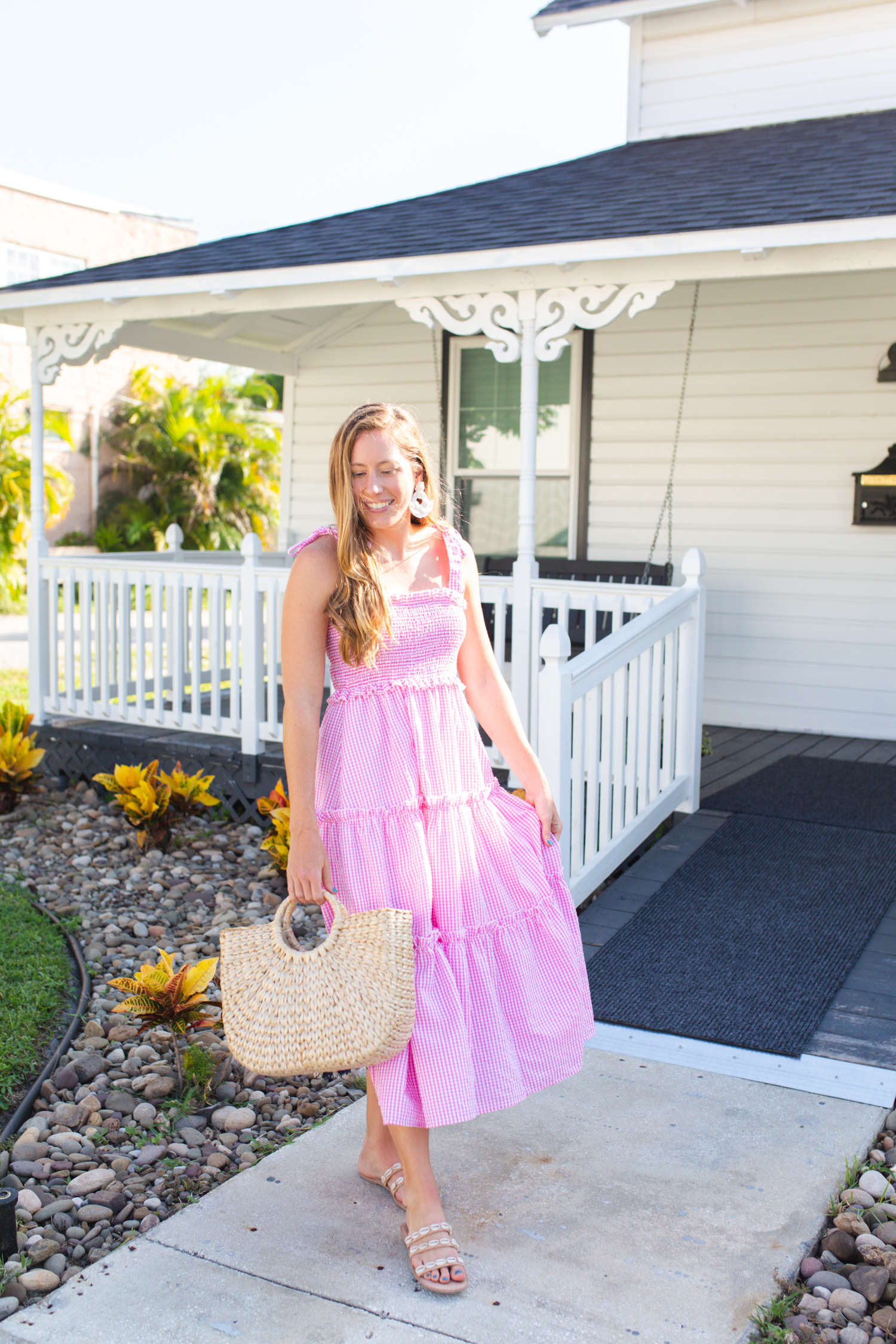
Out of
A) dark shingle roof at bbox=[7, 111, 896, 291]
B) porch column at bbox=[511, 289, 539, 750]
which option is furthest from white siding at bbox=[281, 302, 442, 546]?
porch column at bbox=[511, 289, 539, 750]

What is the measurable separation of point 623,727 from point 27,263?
20817 millimetres

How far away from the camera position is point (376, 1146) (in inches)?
105

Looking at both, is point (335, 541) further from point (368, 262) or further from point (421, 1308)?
point (368, 262)

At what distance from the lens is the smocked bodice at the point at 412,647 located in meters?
2.48

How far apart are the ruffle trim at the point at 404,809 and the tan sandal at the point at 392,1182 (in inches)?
31.2

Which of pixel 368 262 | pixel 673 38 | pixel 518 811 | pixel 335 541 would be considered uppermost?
pixel 673 38

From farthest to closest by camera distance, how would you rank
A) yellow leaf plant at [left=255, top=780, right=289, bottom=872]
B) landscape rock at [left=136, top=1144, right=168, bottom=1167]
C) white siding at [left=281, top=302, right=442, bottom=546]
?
white siding at [left=281, top=302, right=442, bottom=546] < yellow leaf plant at [left=255, top=780, right=289, bottom=872] < landscape rock at [left=136, top=1144, right=168, bottom=1167]

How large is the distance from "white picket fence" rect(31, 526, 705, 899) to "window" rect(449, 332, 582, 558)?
0.96 metres

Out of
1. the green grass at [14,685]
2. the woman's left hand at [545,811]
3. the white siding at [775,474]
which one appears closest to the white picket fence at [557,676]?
the white siding at [775,474]

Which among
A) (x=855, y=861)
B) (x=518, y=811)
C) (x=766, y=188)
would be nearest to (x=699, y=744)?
(x=855, y=861)

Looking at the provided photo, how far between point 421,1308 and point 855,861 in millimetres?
3201

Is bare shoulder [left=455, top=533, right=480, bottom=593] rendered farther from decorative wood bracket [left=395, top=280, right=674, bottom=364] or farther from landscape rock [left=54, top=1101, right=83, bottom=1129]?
decorative wood bracket [left=395, top=280, right=674, bottom=364]

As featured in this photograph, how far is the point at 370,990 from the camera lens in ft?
7.23

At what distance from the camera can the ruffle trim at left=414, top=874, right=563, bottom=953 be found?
2.38m
